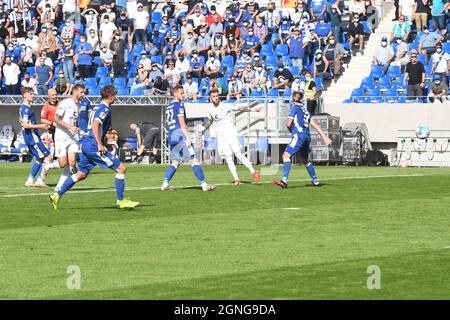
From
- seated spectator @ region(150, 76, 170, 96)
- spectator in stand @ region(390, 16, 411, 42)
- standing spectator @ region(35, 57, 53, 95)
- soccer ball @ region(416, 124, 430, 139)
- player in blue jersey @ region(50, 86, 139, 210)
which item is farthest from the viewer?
standing spectator @ region(35, 57, 53, 95)

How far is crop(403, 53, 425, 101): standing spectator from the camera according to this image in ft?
129

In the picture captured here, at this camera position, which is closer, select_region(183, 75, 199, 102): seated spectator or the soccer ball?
the soccer ball

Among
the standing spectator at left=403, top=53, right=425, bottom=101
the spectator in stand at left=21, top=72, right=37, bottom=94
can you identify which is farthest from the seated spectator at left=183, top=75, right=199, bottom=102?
the standing spectator at left=403, top=53, right=425, bottom=101

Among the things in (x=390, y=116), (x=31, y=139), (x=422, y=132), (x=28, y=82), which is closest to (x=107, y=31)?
(x=28, y=82)

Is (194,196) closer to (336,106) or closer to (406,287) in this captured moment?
(406,287)

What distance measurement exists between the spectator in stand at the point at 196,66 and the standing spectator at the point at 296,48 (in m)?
3.35

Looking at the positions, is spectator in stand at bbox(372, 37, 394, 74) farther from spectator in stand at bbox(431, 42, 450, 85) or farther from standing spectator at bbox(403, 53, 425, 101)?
spectator in stand at bbox(431, 42, 450, 85)

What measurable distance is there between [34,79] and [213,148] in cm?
830

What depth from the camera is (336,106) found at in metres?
41.6

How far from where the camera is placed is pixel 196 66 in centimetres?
4425

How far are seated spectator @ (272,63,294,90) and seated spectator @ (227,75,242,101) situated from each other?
126 cm

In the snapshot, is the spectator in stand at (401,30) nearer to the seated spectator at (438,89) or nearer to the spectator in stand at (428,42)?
the spectator in stand at (428,42)
